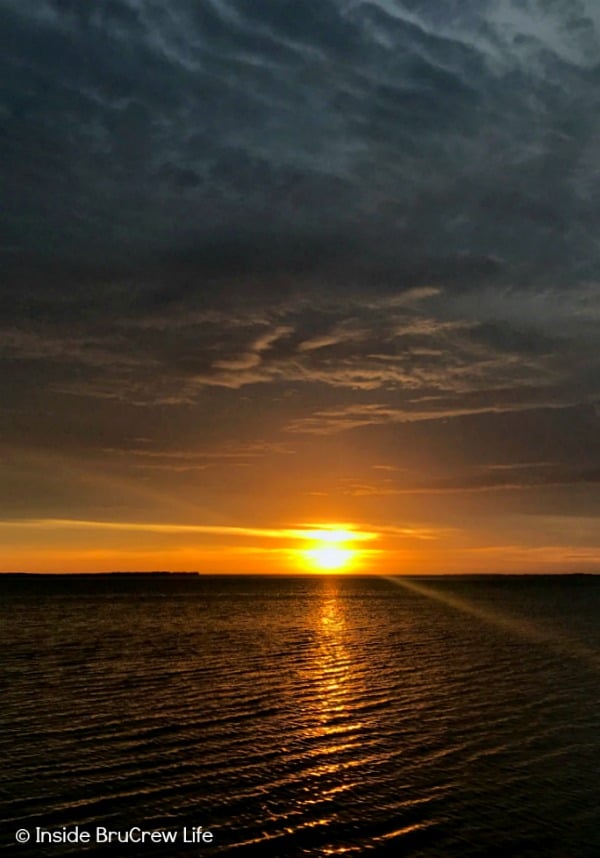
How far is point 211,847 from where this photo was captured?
65.3 feet

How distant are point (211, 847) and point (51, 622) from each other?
8001cm

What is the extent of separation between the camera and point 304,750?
98.7 ft

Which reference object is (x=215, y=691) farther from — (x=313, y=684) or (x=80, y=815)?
(x=80, y=815)

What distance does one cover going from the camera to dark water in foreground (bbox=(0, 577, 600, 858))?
21.2m

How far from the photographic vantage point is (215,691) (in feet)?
142

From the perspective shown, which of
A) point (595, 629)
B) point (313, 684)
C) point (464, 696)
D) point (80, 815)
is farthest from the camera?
point (595, 629)

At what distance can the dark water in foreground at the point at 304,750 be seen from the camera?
2123 cm

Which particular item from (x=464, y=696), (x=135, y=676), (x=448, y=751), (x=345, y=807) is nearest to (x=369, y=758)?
(x=448, y=751)

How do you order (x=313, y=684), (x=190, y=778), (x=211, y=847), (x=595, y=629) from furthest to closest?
(x=595, y=629)
(x=313, y=684)
(x=190, y=778)
(x=211, y=847)

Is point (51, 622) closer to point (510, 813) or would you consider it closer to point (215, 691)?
point (215, 691)

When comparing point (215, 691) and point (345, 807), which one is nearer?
point (345, 807)

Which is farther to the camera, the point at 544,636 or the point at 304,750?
the point at 544,636

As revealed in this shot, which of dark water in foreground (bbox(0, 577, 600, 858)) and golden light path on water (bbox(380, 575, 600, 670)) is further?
golden light path on water (bbox(380, 575, 600, 670))

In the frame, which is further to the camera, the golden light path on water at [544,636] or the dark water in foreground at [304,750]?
the golden light path on water at [544,636]
